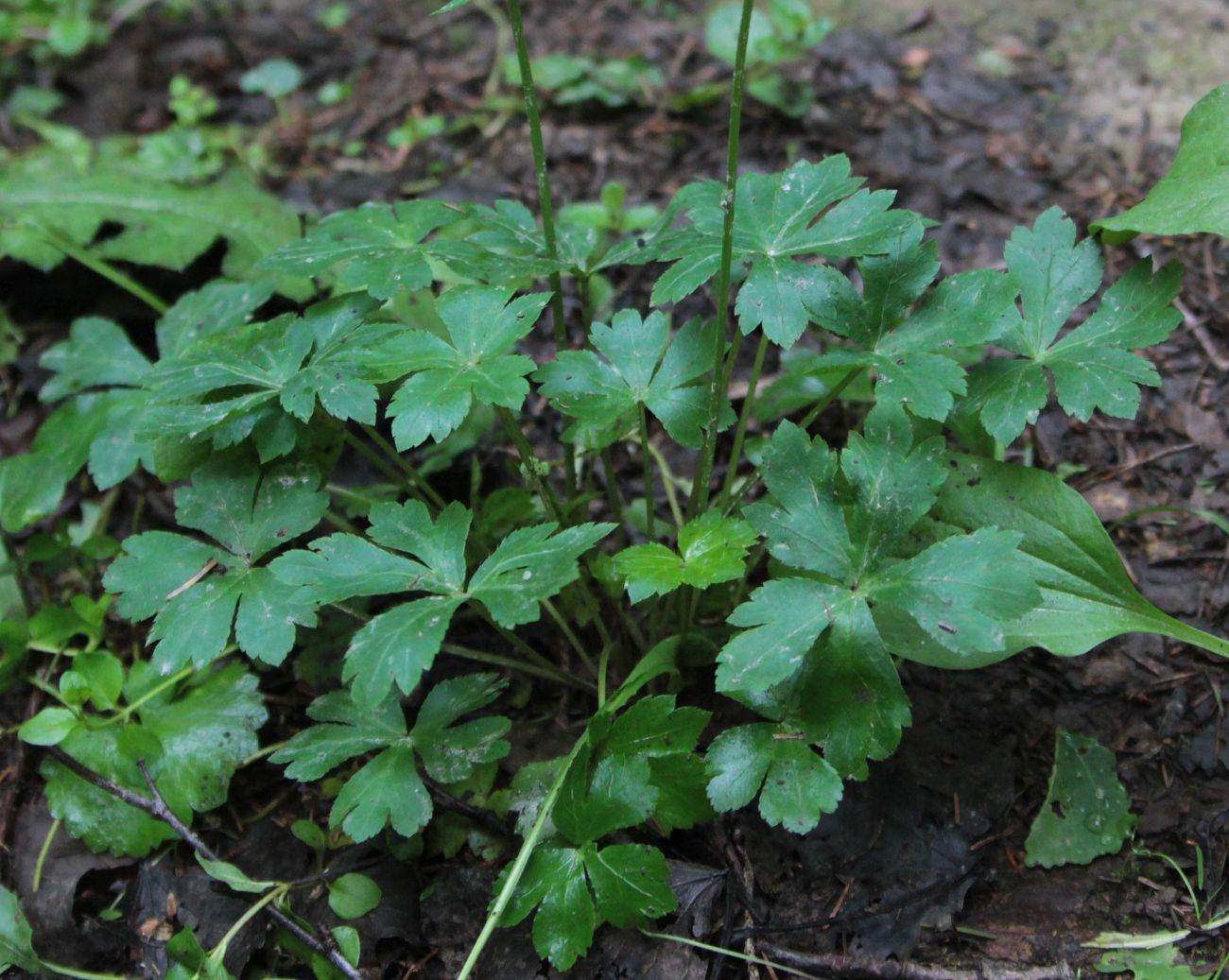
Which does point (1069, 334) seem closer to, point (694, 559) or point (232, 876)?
point (694, 559)

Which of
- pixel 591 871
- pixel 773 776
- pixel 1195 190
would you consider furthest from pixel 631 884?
pixel 1195 190

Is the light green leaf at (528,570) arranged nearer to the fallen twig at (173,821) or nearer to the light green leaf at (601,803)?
the light green leaf at (601,803)

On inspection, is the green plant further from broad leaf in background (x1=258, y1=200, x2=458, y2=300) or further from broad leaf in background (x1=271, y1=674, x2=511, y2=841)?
broad leaf in background (x1=271, y1=674, x2=511, y2=841)

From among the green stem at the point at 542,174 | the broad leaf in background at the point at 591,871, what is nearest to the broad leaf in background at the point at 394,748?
the broad leaf in background at the point at 591,871

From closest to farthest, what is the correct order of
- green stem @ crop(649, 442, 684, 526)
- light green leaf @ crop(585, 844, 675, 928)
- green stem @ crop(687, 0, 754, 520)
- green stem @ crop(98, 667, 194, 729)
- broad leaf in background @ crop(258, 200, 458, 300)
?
green stem @ crop(687, 0, 754, 520)
light green leaf @ crop(585, 844, 675, 928)
broad leaf in background @ crop(258, 200, 458, 300)
green stem @ crop(98, 667, 194, 729)
green stem @ crop(649, 442, 684, 526)

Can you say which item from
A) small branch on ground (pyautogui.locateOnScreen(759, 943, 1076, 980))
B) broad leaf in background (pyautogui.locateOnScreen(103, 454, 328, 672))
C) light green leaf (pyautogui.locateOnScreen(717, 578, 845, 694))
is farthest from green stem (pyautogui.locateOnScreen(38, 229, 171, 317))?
small branch on ground (pyautogui.locateOnScreen(759, 943, 1076, 980))

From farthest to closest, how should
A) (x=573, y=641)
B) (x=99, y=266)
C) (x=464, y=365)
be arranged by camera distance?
(x=99, y=266)
(x=573, y=641)
(x=464, y=365)

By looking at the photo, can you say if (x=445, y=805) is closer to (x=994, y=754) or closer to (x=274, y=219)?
(x=994, y=754)
